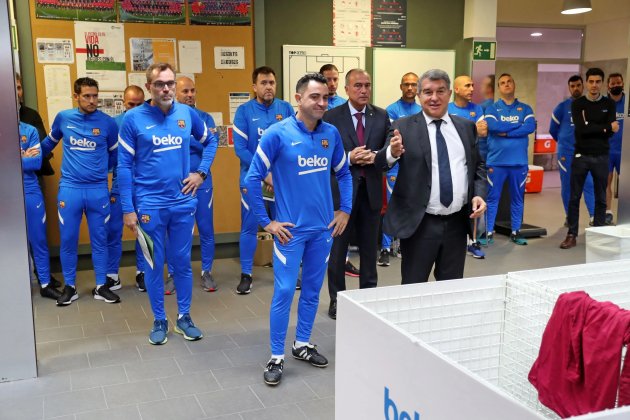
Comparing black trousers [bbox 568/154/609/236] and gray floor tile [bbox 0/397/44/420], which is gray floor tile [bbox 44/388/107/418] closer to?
gray floor tile [bbox 0/397/44/420]

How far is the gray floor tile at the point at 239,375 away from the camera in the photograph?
3.64 meters

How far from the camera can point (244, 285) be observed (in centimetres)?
545

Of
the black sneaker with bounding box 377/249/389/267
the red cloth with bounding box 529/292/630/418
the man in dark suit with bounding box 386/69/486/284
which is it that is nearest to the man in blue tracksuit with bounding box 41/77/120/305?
the black sneaker with bounding box 377/249/389/267

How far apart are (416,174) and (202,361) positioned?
181 centimetres

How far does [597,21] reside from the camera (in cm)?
1060

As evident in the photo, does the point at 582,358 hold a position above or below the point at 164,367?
above

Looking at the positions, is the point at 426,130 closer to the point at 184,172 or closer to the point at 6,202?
the point at 184,172

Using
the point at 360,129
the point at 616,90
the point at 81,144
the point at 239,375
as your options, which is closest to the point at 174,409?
the point at 239,375

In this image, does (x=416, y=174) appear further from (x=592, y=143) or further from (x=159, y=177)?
(x=592, y=143)

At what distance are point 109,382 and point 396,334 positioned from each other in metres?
2.61

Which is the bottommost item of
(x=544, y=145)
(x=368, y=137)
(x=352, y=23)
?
(x=544, y=145)

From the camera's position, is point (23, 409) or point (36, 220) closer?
point (23, 409)

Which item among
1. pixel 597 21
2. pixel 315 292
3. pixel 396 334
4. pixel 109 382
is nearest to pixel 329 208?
pixel 315 292

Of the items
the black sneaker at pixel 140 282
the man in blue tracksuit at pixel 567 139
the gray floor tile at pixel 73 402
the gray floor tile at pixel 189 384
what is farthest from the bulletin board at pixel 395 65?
the gray floor tile at pixel 73 402
